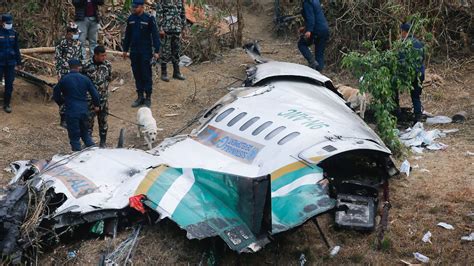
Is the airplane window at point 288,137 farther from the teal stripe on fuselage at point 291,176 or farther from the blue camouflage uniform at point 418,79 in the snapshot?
the blue camouflage uniform at point 418,79

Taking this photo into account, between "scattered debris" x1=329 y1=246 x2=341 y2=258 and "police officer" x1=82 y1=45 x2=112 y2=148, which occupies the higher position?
"police officer" x1=82 y1=45 x2=112 y2=148

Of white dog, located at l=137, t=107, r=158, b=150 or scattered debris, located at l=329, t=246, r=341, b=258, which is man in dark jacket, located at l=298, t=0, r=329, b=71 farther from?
scattered debris, located at l=329, t=246, r=341, b=258

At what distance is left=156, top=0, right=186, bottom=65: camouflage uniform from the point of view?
12.4 m

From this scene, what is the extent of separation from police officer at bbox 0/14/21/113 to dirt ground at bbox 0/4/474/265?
1.99 feet

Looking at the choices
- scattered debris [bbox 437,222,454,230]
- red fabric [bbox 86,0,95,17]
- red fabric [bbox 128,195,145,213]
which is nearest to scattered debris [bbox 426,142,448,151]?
scattered debris [bbox 437,222,454,230]

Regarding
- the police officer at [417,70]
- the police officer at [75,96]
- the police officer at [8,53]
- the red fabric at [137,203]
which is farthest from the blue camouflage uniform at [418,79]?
the police officer at [8,53]

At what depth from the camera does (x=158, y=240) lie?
22.2ft

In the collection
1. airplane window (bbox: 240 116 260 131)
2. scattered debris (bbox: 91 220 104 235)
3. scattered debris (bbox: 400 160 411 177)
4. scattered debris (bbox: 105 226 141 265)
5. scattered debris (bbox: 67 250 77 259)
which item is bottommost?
scattered debris (bbox: 400 160 411 177)

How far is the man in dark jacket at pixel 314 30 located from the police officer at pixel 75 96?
4.59m

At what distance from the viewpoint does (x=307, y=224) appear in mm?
7539

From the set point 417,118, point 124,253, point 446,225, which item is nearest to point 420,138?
point 417,118

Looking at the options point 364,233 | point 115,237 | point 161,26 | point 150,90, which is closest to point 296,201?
point 364,233

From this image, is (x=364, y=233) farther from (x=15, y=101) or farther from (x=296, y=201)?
(x=15, y=101)

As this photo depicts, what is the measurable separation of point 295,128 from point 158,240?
2.13 metres
